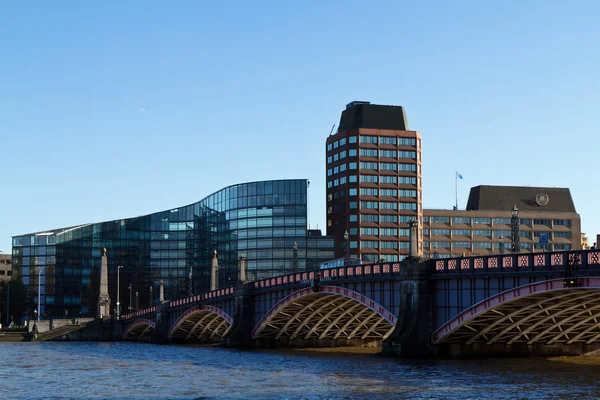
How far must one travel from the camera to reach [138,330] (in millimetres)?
159250

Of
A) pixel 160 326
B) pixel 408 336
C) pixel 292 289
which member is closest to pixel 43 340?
pixel 160 326

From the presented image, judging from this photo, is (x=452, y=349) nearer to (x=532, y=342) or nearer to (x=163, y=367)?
(x=532, y=342)

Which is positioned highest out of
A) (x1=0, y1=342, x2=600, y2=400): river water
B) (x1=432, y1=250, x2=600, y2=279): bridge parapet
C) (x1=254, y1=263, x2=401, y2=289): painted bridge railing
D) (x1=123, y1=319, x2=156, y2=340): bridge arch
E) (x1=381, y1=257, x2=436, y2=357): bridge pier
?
(x1=432, y1=250, x2=600, y2=279): bridge parapet

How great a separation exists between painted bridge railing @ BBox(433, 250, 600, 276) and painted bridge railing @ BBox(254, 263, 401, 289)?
18.2ft

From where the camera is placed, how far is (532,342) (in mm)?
74188

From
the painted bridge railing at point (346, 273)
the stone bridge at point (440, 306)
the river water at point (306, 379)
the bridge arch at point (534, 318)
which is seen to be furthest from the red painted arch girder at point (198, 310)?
the bridge arch at point (534, 318)

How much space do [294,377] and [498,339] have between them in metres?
19.3

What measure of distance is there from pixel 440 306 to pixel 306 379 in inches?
614

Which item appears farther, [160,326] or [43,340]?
[43,340]

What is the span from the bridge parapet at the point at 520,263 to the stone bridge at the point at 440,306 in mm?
68

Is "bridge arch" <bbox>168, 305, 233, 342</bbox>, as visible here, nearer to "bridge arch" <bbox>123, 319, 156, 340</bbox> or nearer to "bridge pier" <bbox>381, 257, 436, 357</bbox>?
"bridge arch" <bbox>123, 319, 156, 340</bbox>

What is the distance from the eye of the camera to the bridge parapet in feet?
184

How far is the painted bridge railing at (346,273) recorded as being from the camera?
76.9 metres

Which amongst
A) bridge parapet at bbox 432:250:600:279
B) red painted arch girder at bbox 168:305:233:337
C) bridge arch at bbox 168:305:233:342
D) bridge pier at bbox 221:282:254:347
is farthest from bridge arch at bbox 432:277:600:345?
bridge arch at bbox 168:305:233:342
